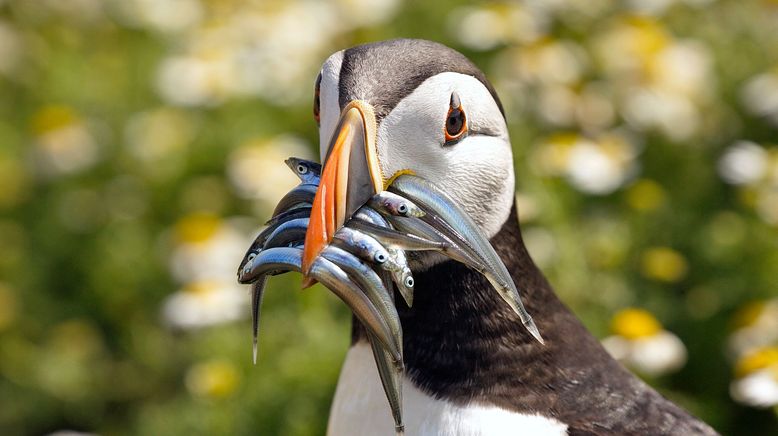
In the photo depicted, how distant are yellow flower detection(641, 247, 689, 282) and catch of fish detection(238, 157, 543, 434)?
1.93 metres

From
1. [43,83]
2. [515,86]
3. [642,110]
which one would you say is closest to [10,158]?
[43,83]

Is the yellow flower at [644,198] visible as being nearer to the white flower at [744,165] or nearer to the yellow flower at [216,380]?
the white flower at [744,165]

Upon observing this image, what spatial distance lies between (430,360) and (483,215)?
12.0 inches

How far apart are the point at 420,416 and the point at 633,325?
1326 millimetres

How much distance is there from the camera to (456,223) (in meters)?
2.02

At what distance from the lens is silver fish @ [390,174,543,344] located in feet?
6.56

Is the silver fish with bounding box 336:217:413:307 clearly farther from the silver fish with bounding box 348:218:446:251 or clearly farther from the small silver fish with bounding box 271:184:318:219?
the small silver fish with bounding box 271:184:318:219

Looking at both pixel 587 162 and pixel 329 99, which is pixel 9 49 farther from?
pixel 329 99

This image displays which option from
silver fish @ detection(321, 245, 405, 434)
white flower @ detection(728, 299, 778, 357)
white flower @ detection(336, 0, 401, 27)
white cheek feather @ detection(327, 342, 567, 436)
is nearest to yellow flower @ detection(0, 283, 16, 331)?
white flower @ detection(336, 0, 401, 27)

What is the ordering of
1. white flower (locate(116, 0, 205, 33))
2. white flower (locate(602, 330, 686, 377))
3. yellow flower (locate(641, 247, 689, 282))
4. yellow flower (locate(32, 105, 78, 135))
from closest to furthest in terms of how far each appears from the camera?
white flower (locate(602, 330, 686, 377))
yellow flower (locate(641, 247, 689, 282))
yellow flower (locate(32, 105, 78, 135))
white flower (locate(116, 0, 205, 33))

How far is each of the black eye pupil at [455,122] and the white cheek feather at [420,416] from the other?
0.52m

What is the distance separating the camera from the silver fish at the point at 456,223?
6.56 ft

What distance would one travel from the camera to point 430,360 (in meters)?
2.25

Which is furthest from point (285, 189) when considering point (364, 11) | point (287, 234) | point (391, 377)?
Result: point (391, 377)
